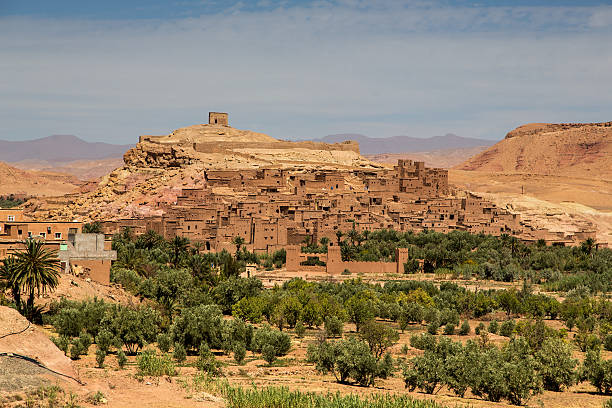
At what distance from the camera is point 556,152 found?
439 ft

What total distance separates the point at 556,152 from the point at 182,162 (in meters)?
83.3

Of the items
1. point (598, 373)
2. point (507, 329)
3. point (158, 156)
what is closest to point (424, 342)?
point (598, 373)

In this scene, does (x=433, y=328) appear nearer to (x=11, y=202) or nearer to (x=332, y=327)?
(x=332, y=327)

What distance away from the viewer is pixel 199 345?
23.1 metres

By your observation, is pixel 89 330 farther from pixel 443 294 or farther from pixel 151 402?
pixel 443 294

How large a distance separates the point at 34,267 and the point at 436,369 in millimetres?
11151

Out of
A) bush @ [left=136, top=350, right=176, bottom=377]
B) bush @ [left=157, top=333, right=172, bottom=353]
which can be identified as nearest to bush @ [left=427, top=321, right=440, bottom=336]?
bush @ [left=157, top=333, right=172, bottom=353]

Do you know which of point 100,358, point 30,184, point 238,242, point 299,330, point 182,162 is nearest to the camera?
point 100,358

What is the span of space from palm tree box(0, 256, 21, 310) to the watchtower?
5693cm

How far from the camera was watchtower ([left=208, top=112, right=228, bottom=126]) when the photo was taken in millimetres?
80438

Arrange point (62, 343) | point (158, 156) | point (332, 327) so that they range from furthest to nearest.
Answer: point (158, 156)
point (332, 327)
point (62, 343)

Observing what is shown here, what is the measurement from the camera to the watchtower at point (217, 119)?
80438 millimetres

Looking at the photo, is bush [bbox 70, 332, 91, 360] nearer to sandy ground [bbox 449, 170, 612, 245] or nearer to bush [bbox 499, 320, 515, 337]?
bush [bbox 499, 320, 515, 337]

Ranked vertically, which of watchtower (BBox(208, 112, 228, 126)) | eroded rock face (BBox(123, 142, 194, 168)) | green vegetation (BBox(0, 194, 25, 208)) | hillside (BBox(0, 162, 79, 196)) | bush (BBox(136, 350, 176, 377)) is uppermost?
watchtower (BBox(208, 112, 228, 126))
